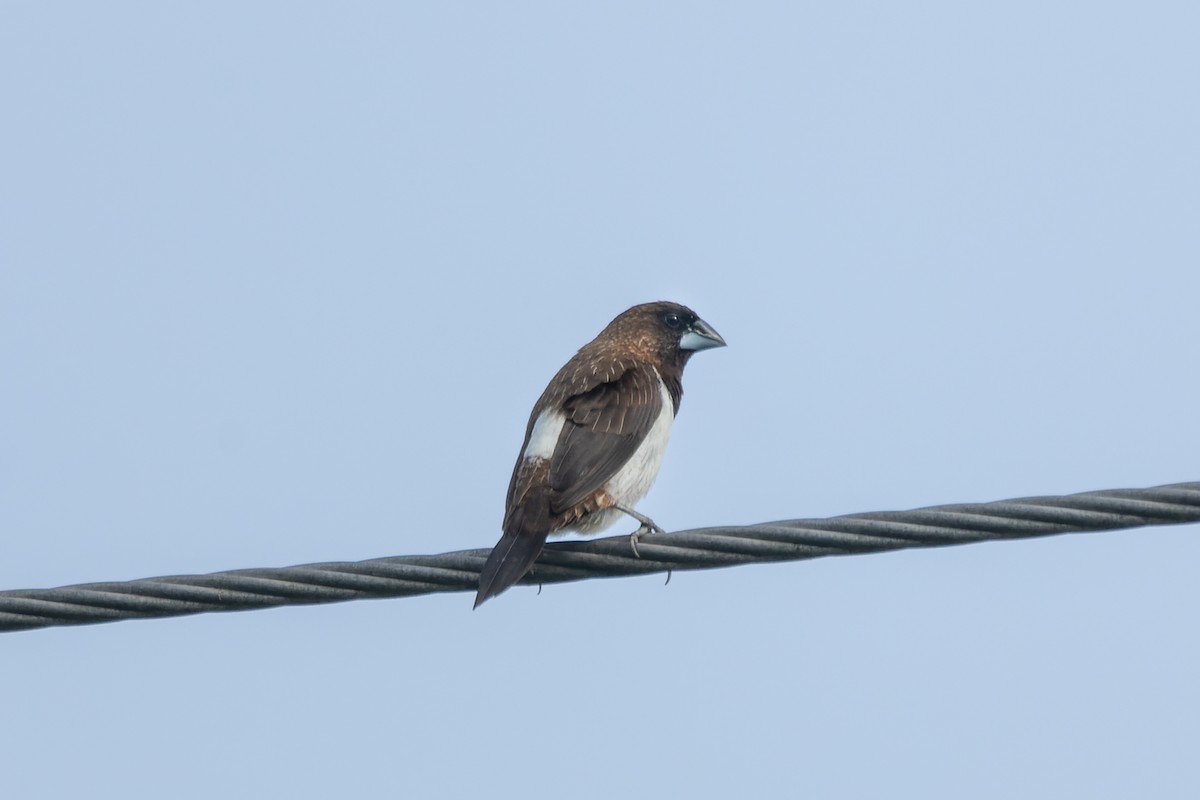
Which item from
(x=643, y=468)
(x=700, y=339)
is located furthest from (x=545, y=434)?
(x=700, y=339)

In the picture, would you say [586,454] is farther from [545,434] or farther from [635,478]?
[635,478]

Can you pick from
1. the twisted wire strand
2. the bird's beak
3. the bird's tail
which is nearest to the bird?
the bird's tail

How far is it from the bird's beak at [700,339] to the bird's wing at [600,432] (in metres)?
1.16

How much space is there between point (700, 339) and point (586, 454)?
2036 millimetres

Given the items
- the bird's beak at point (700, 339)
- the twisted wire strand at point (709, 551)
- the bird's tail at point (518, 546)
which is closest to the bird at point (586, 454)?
the bird's tail at point (518, 546)

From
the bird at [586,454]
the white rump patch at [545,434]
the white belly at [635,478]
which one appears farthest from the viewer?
the white belly at [635,478]

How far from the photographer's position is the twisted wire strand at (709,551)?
459 centimetres

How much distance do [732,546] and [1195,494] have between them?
134 centimetres

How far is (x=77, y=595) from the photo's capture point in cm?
464

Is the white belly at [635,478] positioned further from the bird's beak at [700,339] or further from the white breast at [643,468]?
the bird's beak at [700,339]

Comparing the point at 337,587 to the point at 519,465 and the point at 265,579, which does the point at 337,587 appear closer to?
the point at 265,579

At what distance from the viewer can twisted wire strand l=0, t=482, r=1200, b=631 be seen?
4.59m

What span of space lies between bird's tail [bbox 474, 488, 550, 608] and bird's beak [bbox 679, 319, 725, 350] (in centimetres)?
226

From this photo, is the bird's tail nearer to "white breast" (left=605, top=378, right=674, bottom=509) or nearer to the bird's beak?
"white breast" (left=605, top=378, right=674, bottom=509)
